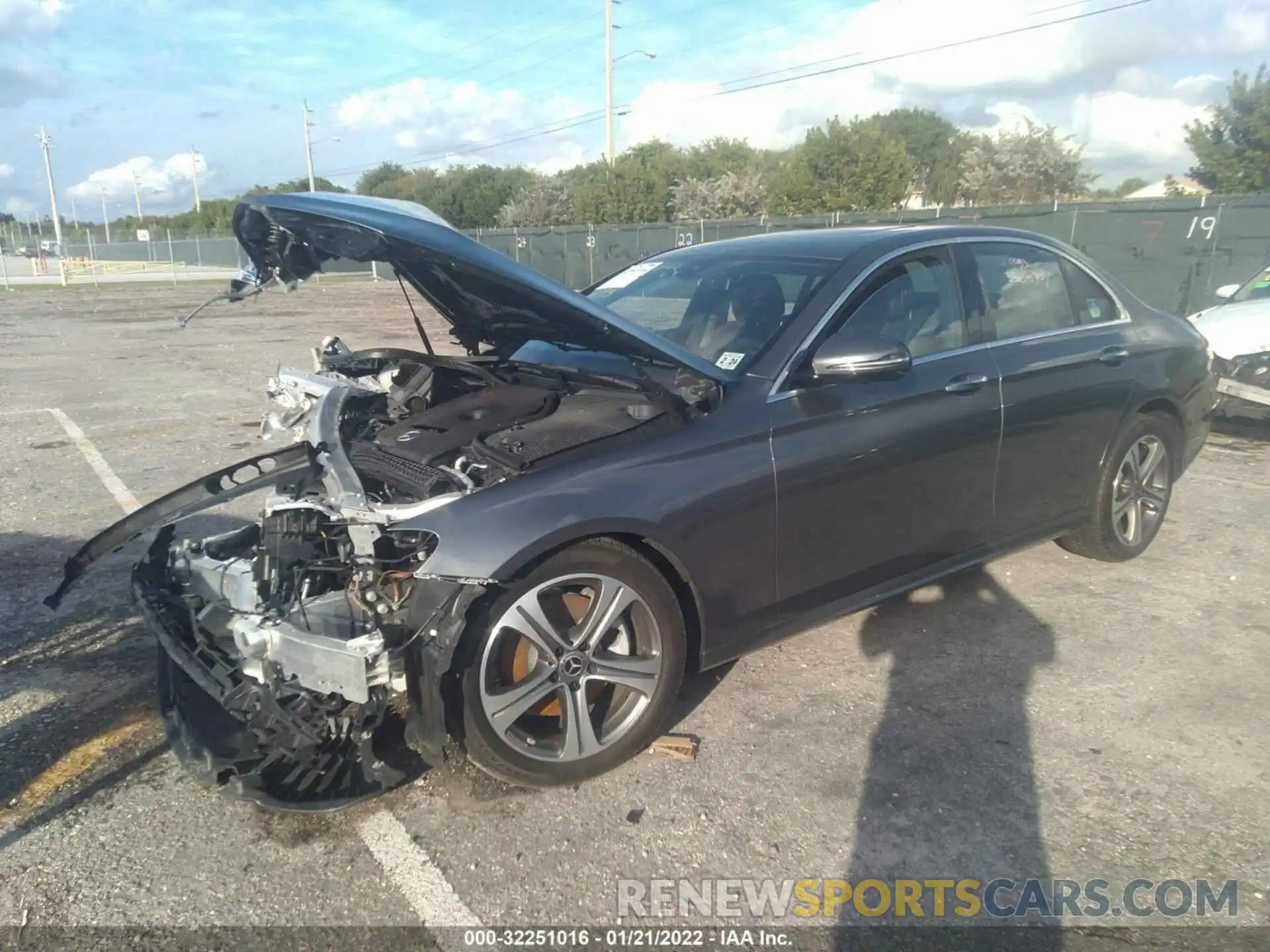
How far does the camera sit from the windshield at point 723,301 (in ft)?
11.9

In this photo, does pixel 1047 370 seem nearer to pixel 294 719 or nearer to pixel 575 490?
pixel 575 490

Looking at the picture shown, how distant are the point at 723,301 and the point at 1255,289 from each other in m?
7.38

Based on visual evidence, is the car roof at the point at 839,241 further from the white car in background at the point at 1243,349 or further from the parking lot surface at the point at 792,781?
the white car in background at the point at 1243,349

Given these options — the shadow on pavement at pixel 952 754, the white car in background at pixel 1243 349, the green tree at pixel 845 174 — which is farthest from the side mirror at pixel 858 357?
the green tree at pixel 845 174

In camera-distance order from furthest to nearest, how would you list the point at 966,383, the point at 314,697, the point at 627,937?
the point at 966,383
the point at 314,697
the point at 627,937

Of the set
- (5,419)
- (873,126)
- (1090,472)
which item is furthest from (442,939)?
(873,126)

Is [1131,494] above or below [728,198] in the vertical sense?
below

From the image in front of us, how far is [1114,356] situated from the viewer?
455 centimetres

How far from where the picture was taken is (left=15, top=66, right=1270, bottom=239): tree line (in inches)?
1368

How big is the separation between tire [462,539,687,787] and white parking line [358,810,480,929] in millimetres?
323

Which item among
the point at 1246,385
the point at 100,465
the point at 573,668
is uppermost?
the point at 1246,385

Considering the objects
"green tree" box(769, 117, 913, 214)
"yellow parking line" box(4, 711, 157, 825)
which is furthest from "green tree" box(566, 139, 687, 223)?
"yellow parking line" box(4, 711, 157, 825)

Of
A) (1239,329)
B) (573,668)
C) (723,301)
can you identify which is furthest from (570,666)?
(1239,329)

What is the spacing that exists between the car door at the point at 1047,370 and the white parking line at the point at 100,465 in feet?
14.4
